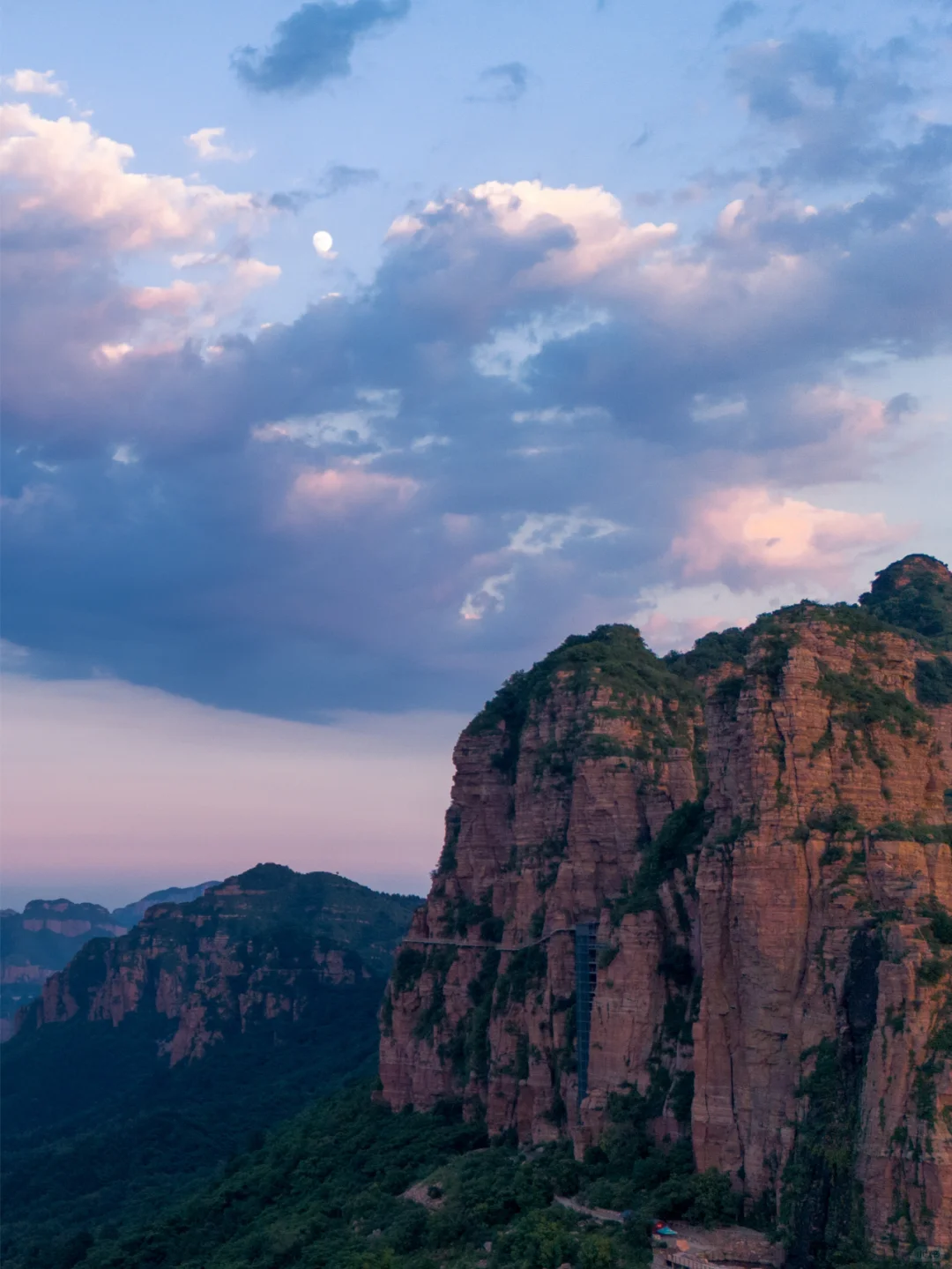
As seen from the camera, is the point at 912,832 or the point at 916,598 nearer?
the point at 912,832

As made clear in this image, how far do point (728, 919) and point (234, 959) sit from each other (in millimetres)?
91563

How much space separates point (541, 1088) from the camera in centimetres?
6469

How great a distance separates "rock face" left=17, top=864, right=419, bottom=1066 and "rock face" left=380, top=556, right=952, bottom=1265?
55.8 metres

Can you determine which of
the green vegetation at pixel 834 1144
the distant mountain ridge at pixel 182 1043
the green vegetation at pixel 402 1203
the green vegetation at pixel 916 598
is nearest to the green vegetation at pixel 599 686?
the green vegetation at pixel 916 598

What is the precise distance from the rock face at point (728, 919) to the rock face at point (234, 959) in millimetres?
55816

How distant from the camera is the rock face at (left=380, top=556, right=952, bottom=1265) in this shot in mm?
43500

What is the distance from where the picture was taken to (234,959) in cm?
13662

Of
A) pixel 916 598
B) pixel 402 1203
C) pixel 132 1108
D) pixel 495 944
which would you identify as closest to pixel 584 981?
pixel 402 1203

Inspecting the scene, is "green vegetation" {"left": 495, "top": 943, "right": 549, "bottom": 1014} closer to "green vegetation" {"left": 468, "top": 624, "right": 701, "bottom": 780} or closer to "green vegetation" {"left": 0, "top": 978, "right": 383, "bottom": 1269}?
"green vegetation" {"left": 468, "top": 624, "right": 701, "bottom": 780}

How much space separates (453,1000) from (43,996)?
314ft

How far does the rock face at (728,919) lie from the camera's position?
4350 centimetres

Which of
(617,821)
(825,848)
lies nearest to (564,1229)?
(825,848)

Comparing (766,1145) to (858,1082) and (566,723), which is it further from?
(566,723)

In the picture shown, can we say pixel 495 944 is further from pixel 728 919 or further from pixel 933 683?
pixel 728 919
